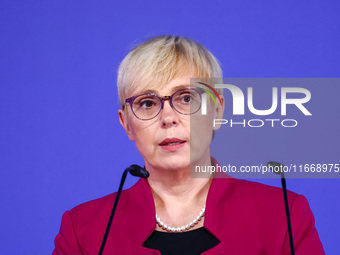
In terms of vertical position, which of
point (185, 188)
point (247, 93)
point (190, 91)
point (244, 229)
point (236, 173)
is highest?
point (247, 93)

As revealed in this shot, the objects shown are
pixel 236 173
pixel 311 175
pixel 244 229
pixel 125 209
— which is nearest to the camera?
pixel 244 229

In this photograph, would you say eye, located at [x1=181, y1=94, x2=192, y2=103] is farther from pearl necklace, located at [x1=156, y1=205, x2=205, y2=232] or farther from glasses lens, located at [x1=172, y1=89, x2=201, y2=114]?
pearl necklace, located at [x1=156, y1=205, x2=205, y2=232]

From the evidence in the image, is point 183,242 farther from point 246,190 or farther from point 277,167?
point 277,167

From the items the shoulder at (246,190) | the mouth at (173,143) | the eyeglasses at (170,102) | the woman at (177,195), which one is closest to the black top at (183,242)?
the woman at (177,195)

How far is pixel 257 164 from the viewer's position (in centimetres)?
175

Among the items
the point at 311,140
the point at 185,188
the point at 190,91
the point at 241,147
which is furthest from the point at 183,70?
the point at 311,140

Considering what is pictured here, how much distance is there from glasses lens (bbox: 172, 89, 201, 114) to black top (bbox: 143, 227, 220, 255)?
36cm

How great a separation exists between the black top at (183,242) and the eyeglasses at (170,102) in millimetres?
355

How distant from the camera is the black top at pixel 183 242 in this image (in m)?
1.37

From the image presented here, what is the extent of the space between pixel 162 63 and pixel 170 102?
0.44ft

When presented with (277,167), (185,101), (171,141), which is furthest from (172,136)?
(277,167)

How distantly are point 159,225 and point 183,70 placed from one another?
0.48 meters

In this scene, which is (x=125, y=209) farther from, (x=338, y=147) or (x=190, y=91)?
(x=338, y=147)

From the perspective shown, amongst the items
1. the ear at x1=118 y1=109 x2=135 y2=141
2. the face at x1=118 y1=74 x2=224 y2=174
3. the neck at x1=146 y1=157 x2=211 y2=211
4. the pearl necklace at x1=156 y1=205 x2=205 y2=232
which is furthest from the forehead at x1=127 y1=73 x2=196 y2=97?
the pearl necklace at x1=156 y1=205 x2=205 y2=232
